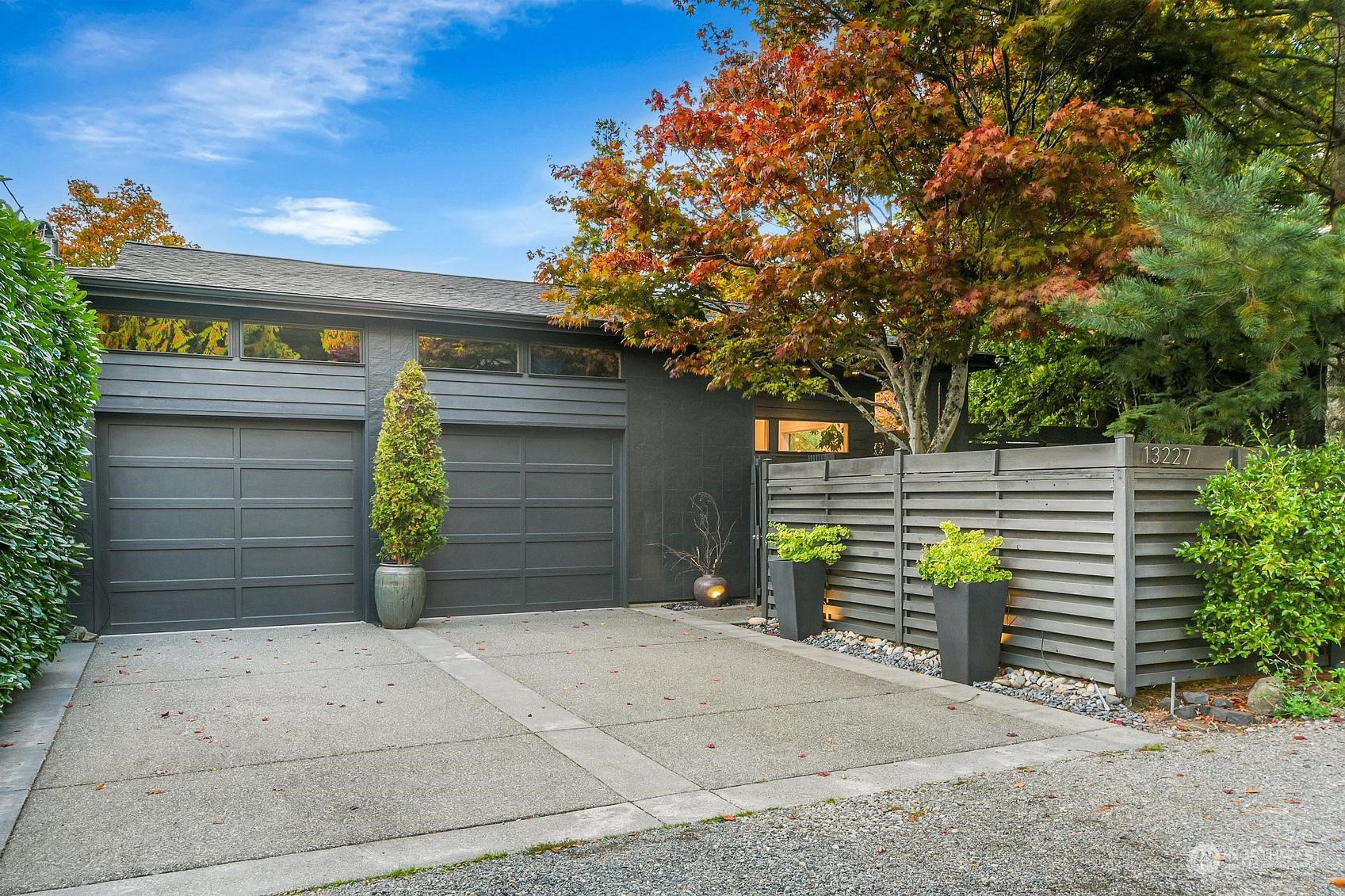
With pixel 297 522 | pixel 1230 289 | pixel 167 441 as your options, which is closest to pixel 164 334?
pixel 167 441

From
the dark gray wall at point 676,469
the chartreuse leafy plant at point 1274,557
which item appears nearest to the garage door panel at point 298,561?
the dark gray wall at point 676,469

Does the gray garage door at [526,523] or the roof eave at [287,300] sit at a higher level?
the roof eave at [287,300]

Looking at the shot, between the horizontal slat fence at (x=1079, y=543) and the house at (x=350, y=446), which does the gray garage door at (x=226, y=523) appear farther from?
the horizontal slat fence at (x=1079, y=543)

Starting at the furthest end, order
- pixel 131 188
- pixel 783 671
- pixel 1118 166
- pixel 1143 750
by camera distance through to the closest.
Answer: pixel 131 188
pixel 1118 166
pixel 783 671
pixel 1143 750

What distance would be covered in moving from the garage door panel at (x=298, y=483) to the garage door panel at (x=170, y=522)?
328 millimetres

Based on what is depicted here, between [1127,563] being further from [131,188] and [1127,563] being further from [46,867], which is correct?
[131,188]

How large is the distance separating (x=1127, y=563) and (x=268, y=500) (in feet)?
25.6

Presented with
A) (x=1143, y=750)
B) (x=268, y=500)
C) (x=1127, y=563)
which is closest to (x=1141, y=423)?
(x=1127, y=563)

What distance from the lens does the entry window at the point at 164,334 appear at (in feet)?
27.9

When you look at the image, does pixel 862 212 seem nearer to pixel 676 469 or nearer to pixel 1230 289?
pixel 1230 289

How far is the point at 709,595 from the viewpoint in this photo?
1047 centimetres

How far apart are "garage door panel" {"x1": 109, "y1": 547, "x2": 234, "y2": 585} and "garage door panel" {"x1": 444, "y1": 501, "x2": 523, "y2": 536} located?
219 centimetres

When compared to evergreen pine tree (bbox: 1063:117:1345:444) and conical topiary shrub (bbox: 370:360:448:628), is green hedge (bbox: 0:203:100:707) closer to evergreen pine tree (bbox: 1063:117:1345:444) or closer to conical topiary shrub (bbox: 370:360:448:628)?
conical topiary shrub (bbox: 370:360:448:628)
